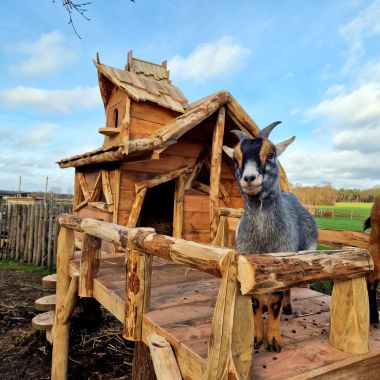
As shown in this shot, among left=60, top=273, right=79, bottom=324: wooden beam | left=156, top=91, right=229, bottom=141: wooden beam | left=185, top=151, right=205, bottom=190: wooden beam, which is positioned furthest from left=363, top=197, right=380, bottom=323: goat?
left=185, top=151, right=205, bottom=190: wooden beam

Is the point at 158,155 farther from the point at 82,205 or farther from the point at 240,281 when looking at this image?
the point at 240,281

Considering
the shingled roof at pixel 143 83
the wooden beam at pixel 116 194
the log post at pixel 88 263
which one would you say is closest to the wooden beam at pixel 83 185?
the wooden beam at pixel 116 194

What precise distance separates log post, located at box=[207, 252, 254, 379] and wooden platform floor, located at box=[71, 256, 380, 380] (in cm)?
31

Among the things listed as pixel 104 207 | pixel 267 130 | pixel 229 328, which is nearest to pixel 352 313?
pixel 229 328

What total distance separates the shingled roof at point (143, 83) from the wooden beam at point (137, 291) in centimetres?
532

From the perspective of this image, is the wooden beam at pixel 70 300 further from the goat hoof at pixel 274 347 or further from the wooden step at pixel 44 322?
the goat hoof at pixel 274 347

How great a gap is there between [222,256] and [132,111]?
21.4ft

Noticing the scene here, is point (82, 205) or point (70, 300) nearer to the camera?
point (70, 300)

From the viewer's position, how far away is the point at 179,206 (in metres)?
6.93

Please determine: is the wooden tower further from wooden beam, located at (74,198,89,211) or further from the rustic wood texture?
the rustic wood texture

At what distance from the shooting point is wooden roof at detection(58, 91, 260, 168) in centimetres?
534

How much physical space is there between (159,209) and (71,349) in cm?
502

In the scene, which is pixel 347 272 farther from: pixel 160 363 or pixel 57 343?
pixel 57 343

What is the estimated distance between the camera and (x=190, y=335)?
2.44 m
